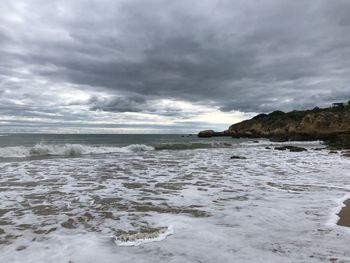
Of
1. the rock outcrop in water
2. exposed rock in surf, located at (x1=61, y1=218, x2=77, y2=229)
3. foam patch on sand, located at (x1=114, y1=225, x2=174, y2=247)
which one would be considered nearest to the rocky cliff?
the rock outcrop in water

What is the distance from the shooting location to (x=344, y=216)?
6.16 metres

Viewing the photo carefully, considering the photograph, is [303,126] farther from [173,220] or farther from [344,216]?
[173,220]

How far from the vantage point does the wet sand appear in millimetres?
5689

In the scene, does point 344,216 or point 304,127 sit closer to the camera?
point 344,216

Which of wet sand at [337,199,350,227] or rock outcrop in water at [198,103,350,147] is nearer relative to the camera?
wet sand at [337,199,350,227]

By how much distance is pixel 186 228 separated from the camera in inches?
216

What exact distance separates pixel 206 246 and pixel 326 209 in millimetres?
3500

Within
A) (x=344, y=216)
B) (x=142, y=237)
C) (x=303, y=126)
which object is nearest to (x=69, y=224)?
(x=142, y=237)

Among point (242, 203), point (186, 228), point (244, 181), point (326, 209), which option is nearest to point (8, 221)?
point (186, 228)

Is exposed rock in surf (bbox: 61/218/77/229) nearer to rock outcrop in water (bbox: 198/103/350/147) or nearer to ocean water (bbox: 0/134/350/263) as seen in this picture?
ocean water (bbox: 0/134/350/263)

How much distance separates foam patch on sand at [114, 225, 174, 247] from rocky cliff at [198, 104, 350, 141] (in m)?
50.3

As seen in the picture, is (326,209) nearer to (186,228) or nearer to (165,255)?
(186,228)

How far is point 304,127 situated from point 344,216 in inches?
2596

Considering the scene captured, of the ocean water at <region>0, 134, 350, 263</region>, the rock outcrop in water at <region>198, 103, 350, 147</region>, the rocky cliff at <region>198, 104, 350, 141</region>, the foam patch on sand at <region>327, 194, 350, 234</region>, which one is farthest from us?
the rocky cliff at <region>198, 104, 350, 141</region>
